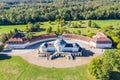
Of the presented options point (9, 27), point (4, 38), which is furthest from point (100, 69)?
point (9, 27)

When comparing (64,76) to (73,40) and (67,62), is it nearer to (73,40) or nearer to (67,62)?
(67,62)

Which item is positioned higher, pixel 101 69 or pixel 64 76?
pixel 101 69

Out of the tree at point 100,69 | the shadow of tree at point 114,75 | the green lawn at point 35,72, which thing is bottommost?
the green lawn at point 35,72

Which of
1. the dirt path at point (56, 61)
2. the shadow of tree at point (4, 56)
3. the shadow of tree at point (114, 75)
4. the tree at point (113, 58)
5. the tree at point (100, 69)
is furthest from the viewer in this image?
the shadow of tree at point (4, 56)

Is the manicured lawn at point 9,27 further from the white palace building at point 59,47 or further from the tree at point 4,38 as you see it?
the white palace building at point 59,47

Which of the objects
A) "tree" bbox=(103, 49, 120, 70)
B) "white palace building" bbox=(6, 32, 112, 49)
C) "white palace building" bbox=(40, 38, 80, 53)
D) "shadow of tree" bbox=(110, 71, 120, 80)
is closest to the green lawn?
"shadow of tree" bbox=(110, 71, 120, 80)

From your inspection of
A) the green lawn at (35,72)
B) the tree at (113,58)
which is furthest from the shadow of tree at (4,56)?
the tree at (113,58)

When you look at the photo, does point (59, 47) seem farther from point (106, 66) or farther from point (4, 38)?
point (4, 38)

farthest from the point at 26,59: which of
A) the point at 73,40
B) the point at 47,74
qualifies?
the point at 73,40
